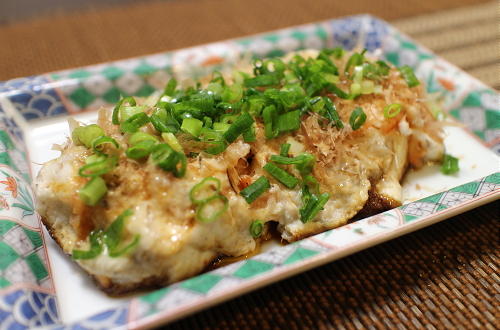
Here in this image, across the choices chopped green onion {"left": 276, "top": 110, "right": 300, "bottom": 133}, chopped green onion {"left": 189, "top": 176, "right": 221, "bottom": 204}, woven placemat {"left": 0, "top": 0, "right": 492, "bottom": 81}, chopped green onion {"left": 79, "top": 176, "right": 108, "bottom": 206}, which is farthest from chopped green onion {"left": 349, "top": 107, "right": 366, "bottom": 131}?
woven placemat {"left": 0, "top": 0, "right": 492, "bottom": 81}

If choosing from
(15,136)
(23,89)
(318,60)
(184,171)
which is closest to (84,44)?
(23,89)

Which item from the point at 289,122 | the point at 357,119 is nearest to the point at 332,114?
the point at 357,119

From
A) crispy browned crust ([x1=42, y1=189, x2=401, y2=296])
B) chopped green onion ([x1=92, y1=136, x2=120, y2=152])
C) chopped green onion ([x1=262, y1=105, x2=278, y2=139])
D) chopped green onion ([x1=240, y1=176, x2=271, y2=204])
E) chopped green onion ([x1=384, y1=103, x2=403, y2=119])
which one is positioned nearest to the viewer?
crispy browned crust ([x1=42, y1=189, x2=401, y2=296])

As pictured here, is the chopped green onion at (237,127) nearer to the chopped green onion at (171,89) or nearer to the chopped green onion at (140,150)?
the chopped green onion at (140,150)

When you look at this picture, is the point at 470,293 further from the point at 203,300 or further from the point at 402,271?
the point at 203,300

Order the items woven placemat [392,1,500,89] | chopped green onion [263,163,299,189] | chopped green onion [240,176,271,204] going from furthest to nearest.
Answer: woven placemat [392,1,500,89] < chopped green onion [263,163,299,189] < chopped green onion [240,176,271,204]

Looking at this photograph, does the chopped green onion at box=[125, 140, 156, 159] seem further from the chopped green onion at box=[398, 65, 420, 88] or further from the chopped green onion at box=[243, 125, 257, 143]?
the chopped green onion at box=[398, 65, 420, 88]
